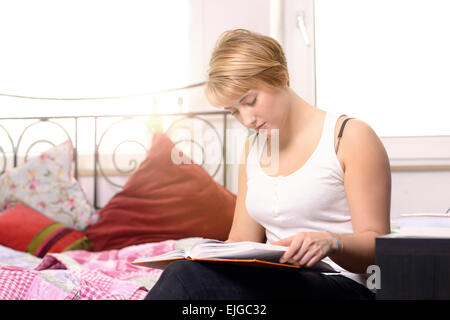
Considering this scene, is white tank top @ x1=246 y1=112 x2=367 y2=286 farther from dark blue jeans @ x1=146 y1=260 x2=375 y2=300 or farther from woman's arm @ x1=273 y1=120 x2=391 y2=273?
dark blue jeans @ x1=146 y1=260 x2=375 y2=300

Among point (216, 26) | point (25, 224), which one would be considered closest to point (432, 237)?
point (25, 224)

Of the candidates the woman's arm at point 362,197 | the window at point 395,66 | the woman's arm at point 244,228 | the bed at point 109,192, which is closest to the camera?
the woman's arm at point 362,197

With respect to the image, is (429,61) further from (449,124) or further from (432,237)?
(432,237)

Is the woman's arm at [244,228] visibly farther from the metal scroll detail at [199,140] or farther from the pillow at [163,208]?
the metal scroll detail at [199,140]

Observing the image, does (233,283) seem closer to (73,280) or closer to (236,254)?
(236,254)

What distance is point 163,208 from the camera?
76.3 inches

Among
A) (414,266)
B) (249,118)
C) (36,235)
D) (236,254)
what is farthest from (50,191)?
(414,266)

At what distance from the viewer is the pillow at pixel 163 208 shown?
1893 millimetres

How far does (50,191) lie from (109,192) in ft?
0.99

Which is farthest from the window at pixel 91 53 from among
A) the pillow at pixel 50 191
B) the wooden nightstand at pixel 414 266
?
the wooden nightstand at pixel 414 266

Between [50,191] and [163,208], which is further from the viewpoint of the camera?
[50,191]

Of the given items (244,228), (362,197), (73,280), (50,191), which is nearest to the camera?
(362,197)

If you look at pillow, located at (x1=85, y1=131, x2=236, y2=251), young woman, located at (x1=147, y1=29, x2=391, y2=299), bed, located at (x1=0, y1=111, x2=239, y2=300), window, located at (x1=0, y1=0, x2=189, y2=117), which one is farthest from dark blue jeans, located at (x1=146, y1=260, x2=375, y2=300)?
window, located at (x1=0, y1=0, x2=189, y2=117)
